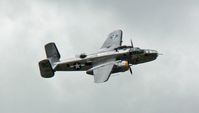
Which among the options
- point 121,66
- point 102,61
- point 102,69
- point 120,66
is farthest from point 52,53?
point 121,66

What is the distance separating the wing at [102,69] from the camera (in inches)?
3750

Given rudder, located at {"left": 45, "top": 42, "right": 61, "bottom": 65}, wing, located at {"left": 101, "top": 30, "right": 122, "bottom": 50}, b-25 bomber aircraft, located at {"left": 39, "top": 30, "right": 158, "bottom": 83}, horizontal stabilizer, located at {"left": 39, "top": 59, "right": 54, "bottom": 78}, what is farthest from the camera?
wing, located at {"left": 101, "top": 30, "right": 122, "bottom": 50}

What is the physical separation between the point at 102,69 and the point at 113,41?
11455 mm

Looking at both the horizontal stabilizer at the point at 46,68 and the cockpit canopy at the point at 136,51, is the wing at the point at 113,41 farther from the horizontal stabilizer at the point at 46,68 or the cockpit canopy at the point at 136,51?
the horizontal stabilizer at the point at 46,68

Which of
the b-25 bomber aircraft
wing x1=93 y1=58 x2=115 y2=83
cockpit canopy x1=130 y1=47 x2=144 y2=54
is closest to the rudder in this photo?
the b-25 bomber aircraft

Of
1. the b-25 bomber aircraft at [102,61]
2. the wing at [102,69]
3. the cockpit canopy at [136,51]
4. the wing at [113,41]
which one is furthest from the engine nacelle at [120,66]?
the wing at [113,41]

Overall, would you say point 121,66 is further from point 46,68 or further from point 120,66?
point 46,68

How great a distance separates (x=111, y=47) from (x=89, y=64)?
578cm

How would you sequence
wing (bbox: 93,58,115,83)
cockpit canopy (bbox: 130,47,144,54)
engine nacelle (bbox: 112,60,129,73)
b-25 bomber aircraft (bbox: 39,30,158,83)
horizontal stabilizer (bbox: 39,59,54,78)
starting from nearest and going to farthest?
1. wing (bbox: 93,58,115,83)
2. engine nacelle (bbox: 112,60,129,73)
3. b-25 bomber aircraft (bbox: 39,30,158,83)
4. cockpit canopy (bbox: 130,47,144,54)
5. horizontal stabilizer (bbox: 39,59,54,78)

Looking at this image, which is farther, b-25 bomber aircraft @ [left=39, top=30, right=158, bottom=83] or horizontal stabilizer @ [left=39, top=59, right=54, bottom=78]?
horizontal stabilizer @ [left=39, top=59, right=54, bottom=78]

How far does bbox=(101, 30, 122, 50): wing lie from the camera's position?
106406mm

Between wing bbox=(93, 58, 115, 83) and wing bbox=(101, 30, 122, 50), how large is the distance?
4773mm

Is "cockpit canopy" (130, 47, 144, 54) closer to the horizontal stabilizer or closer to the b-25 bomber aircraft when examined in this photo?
the b-25 bomber aircraft

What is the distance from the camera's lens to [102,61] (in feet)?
331
